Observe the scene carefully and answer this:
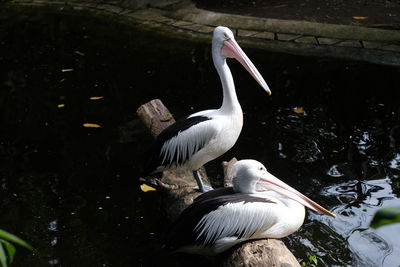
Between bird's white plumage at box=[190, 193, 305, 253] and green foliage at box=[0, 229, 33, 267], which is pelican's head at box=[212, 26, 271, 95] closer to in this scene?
bird's white plumage at box=[190, 193, 305, 253]

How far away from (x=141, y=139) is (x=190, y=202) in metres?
1.58

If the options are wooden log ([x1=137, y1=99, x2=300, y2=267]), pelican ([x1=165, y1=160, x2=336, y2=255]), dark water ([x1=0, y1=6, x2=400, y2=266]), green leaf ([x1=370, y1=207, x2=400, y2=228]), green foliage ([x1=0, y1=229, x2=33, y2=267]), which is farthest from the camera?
dark water ([x1=0, y1=6, x2=400, y2=266])

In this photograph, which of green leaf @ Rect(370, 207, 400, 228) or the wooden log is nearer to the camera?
green leaf @ Rect(370, 207, 400, 228)

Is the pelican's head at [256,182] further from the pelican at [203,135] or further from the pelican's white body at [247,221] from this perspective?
the pelican at [203,135]

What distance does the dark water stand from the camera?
3.35 meters

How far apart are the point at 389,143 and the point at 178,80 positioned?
8.10 ft

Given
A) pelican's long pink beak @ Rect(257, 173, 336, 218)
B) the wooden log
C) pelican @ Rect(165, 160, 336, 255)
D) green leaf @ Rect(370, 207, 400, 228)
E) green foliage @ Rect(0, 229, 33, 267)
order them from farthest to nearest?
pelican's long pink beak @ Rect(257, 173, 336, 218)
pelican @ Rect(165, 160, 336, 255)
the wooden log
green foliage @ Rect(0, 229, 33, 267)
green leaf @ Rect(370, 207, 400, 228)

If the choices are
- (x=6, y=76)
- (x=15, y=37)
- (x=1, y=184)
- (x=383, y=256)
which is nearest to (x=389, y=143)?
(x=383, y=256)

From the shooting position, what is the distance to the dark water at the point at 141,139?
11.0 ft

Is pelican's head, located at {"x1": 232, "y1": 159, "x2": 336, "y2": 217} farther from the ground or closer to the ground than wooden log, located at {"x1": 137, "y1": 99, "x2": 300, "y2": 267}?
farther from the ground

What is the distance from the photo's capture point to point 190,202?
3201 millimetres

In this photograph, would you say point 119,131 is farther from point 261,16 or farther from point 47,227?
point 261,16

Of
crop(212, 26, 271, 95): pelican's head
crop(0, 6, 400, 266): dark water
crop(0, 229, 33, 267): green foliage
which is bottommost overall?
crop(0, 6, 400, 266): dark water

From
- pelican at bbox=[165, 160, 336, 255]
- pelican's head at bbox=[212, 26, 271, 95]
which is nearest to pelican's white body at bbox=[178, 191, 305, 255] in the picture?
pelican at bbox=[165, 160, 336, 255]
